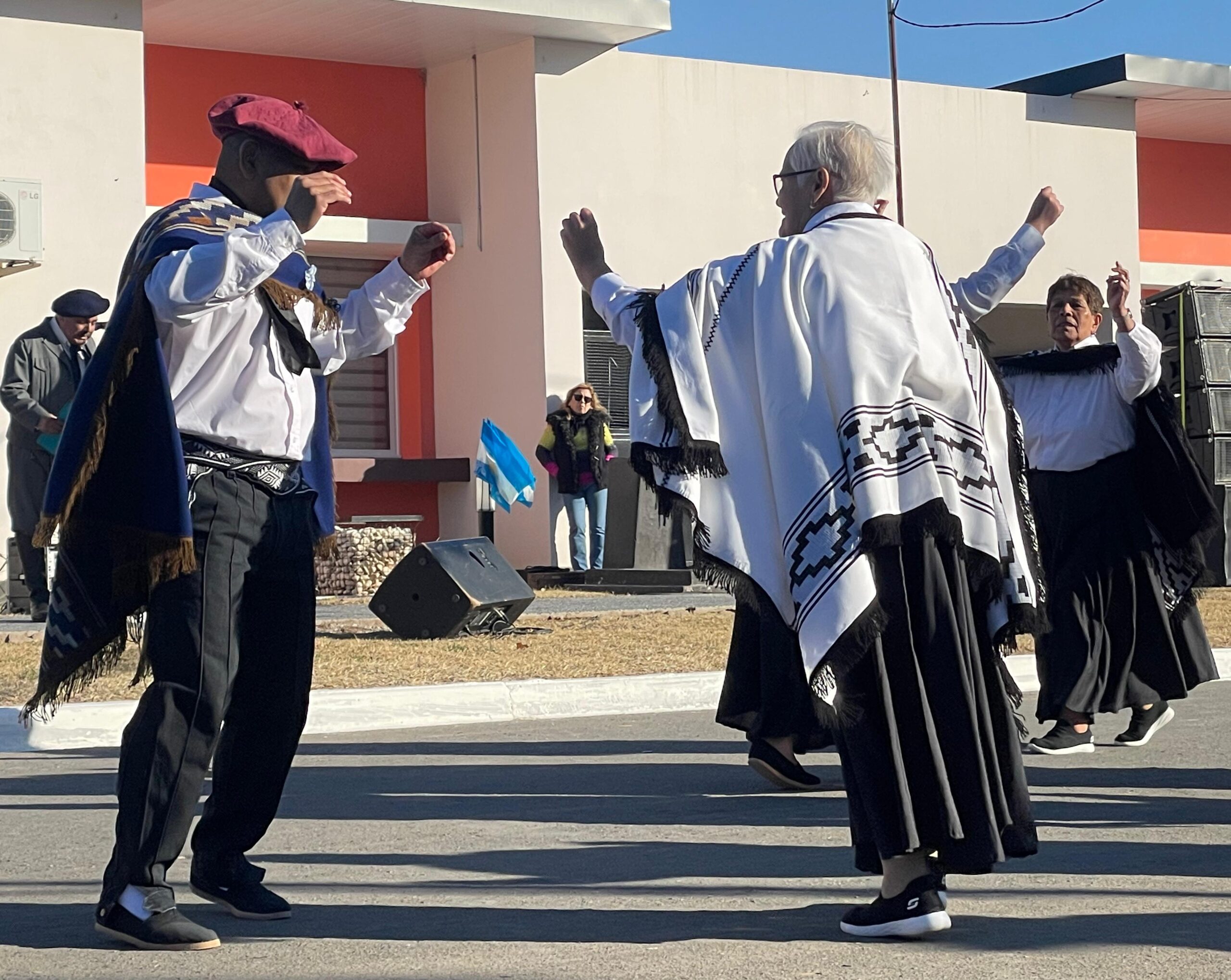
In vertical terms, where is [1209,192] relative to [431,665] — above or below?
above

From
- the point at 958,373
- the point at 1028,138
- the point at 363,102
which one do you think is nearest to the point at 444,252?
the point at 958,373

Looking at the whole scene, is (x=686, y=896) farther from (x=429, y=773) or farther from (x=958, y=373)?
(x=429, y=773)

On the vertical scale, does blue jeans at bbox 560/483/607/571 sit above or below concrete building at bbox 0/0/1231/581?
below

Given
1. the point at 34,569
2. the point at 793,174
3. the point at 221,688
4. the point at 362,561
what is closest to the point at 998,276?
the point at 793,174

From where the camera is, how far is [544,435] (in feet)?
63.9

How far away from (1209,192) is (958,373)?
79.8 feet

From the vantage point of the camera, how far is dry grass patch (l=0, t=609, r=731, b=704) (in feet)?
33.2

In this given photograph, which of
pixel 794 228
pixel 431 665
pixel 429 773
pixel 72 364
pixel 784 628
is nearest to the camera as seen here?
pixel 794 228

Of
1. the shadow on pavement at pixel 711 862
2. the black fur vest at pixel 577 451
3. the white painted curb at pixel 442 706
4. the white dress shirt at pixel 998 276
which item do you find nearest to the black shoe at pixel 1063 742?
the white dress shirt at pixel 998 276

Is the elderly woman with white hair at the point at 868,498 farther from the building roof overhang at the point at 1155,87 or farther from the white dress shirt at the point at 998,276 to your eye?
the building roof overhang at the point at 1155,87

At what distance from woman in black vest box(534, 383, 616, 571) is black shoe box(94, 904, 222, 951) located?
48.3ft

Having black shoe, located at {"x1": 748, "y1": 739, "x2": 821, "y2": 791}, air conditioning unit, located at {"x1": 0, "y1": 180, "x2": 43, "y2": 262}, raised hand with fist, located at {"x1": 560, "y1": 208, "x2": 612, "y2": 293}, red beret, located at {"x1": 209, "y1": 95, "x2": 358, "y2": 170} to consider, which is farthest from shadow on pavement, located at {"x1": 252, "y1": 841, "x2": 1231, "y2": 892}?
air conditioning unit, located at {"x1": 0, "y1": 180, "x2": 43, "y2": 262}

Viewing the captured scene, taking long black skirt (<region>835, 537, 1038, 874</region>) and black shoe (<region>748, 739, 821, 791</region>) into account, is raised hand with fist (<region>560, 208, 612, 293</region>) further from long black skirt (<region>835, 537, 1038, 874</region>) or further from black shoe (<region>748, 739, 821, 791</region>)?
black shoe (<region>748, 739, 821, 791</region>)

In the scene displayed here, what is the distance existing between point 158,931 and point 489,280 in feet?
56.4
